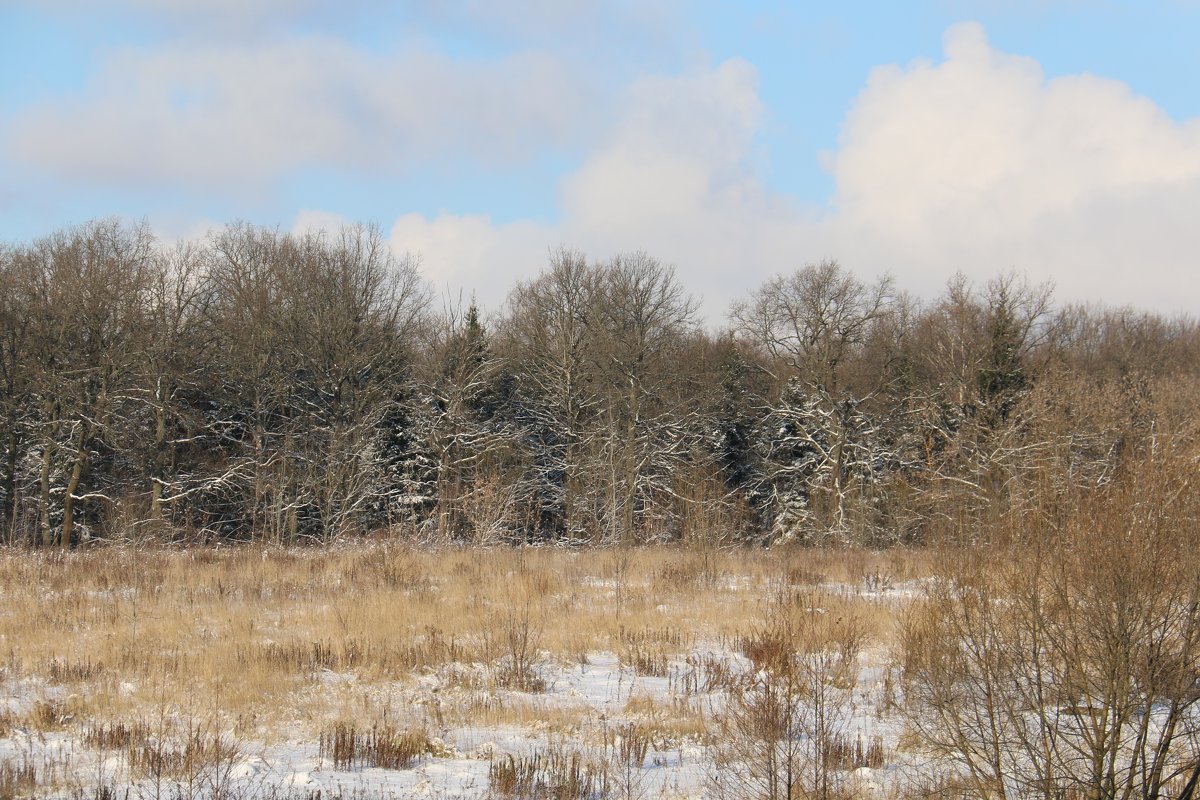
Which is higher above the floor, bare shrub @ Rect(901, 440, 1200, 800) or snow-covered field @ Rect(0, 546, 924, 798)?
bare shrub @ Rect(901, 440, 1200, 800)

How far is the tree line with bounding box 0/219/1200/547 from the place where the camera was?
2867cm

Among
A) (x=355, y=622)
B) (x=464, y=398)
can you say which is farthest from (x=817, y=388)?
(x=355, y=622)

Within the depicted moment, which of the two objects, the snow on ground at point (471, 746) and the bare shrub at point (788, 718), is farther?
the snow on ground at point (471, 746)

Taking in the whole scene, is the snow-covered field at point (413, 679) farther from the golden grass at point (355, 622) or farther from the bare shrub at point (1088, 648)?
the bare shrub at point (1088, 648)

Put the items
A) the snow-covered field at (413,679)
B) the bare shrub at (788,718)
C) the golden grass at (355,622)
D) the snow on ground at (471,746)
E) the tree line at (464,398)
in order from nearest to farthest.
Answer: the bare shrub at (788,718) < the snow on ground at (471,746) < the snow-covered field at (413,679) < the golden grass at (355,622) < the tree line at (464,398)

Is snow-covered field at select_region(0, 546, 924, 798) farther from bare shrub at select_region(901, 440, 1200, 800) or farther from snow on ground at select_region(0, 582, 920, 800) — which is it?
bare shrub at select_region(901, 440, 1200, 800)

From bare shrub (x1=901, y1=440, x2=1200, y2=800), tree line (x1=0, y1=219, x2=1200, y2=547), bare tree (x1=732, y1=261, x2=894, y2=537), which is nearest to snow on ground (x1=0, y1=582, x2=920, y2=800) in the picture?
bare shrub (x1=901, y1=440, x2=1200, y2=800)

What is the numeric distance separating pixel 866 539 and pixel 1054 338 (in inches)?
562

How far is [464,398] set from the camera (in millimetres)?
34688

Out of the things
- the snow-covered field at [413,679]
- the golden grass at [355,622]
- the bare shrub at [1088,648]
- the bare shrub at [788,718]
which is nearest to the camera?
the bare shrub at [1088,648]

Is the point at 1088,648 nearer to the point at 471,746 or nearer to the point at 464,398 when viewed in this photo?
the point at 471,746

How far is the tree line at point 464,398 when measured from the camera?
28.7m

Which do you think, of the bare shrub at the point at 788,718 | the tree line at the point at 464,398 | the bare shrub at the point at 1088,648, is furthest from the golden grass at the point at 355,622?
the tree line at the point at 464,398

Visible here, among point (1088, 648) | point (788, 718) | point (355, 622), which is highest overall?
point (1088, 648)
